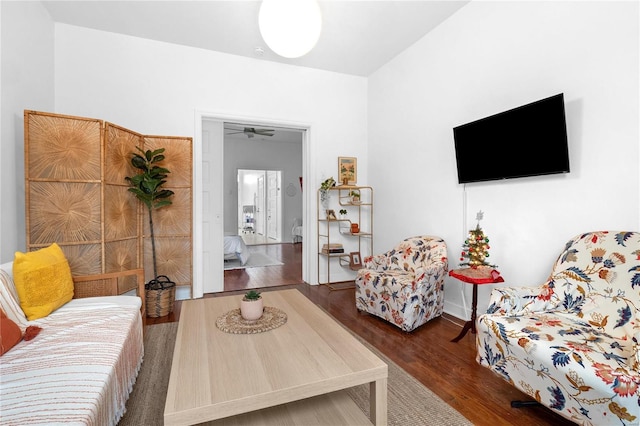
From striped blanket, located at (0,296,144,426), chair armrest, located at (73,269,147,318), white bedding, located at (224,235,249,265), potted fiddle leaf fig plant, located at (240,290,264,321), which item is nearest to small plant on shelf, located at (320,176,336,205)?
white bedding, located at (224,235,249,265)

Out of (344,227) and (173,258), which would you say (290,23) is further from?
(344,227)

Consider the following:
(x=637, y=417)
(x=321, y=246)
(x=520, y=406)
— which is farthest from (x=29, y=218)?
(x=637, y=417)

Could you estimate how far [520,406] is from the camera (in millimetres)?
→ 1736

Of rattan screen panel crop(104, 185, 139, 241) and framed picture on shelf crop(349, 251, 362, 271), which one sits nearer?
rattan screen panel crop(104, 185, 139, 241)

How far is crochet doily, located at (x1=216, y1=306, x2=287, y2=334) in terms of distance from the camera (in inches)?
67.7

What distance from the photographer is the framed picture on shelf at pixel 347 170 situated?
453 cm

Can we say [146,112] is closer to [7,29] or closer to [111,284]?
[7,29]

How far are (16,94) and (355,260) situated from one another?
3927 millimetres

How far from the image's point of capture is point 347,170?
456 cm

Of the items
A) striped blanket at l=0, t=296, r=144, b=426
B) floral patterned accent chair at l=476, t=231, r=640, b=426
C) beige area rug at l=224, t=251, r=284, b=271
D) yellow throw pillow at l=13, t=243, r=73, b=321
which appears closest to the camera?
striped blanket at l=0, t=296, r=144, b=426

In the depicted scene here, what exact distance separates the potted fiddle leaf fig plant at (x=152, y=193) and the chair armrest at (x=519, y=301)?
2.94 m

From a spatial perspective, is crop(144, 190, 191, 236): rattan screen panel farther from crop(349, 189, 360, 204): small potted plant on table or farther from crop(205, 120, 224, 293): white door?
crop(349, 189, 360, 204): small potted plant on table

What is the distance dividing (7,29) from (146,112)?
1287 millimetres

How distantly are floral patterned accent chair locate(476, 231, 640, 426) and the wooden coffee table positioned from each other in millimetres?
771
